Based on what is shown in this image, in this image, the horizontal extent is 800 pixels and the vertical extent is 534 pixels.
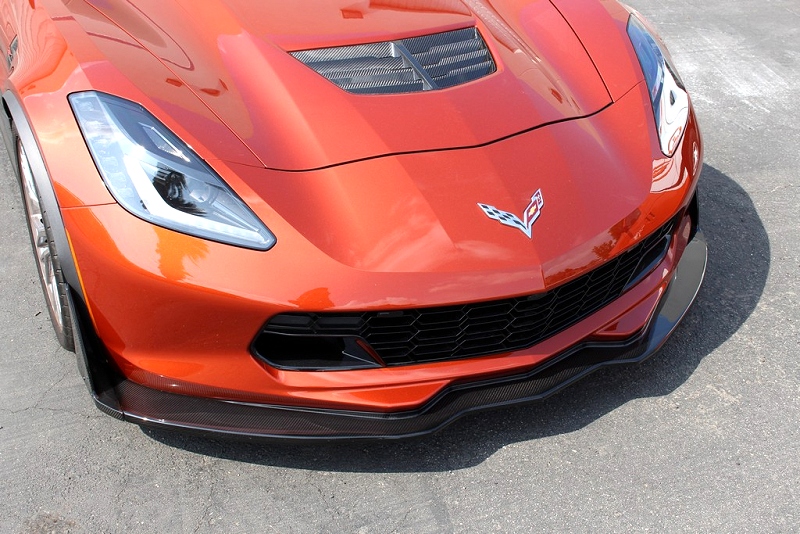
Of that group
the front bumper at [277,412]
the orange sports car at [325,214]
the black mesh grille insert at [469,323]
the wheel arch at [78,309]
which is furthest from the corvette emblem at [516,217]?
the wheel arch at [78,309]

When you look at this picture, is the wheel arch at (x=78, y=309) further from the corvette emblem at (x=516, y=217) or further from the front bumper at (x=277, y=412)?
the corvette emblem at (x=516, y=217)

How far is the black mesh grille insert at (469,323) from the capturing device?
204 cm

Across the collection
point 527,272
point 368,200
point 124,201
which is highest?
point 124,201

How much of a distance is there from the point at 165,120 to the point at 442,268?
799 mm

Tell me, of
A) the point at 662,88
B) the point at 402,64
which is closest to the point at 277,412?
the point at 402,64

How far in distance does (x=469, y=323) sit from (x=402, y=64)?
842 mm

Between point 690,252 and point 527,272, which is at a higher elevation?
point 527,272

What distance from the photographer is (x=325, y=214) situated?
2.07 metres

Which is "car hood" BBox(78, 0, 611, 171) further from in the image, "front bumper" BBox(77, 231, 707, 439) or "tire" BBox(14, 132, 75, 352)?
"front bumper" BBox(77, 231, 707, 439)

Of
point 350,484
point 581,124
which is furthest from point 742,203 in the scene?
point 350,484

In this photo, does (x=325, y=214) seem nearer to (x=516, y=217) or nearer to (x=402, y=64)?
(x=516, y=217)

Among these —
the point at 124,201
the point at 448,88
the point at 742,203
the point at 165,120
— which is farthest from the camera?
the point at 742,203

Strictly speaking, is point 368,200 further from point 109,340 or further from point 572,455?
point 572,455

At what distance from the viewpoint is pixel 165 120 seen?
2.16 meters
